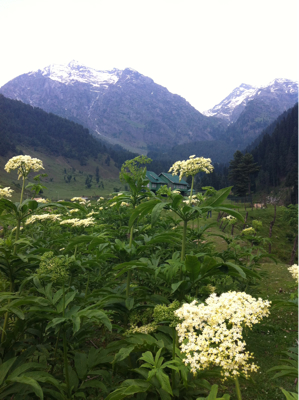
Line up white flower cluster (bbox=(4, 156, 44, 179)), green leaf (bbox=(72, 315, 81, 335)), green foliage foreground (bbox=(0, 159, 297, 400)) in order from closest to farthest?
green leaf (bbox=(72, 315, 81, 335)) → green foliage foreground (bbox=(0, 159, 297, 400)) → white flower cluster (bbox=(4, 156, 44, 179))

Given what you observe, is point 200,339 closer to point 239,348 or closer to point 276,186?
point 239,348

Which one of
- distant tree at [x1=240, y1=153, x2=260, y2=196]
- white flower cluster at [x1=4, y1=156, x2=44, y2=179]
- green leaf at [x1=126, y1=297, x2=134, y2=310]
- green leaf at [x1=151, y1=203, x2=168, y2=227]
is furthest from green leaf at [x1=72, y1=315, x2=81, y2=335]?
distant tree at [x1=240, y1=153, x2=260, y2=196]

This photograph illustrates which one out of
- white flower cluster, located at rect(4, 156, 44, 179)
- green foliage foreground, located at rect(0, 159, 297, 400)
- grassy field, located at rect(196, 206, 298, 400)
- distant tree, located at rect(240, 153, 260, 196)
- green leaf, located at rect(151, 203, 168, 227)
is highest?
distant tree, located at rect(240, 153, 260, 196)

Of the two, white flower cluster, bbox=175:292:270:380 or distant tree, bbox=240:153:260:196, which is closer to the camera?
white flower cluster, bbox=175:292:270:380

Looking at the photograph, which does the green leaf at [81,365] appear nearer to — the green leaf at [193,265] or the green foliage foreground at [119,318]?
the green foliage foreground at [119,318]

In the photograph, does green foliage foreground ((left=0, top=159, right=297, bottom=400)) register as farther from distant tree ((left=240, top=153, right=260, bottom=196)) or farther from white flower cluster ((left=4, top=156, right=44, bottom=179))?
distant tree ((left=240, top=153, right=260, bottom=196))

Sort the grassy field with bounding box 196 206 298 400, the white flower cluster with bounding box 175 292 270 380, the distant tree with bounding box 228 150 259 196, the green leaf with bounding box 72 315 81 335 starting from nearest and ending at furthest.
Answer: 1. the white flower cluster with bounding box 175 292 270 380
2. the green leaf with bounding box 72 315 81 335
3. the grassy field with bounding box 196 206 298 400
4. the distant tree with bounding box 228 150 259 196

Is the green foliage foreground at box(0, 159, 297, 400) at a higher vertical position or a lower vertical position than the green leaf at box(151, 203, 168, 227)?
lower

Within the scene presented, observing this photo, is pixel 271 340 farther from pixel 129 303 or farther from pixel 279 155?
pixel 279 155

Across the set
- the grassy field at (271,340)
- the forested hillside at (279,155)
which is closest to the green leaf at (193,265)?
the grassy field at (271,340)

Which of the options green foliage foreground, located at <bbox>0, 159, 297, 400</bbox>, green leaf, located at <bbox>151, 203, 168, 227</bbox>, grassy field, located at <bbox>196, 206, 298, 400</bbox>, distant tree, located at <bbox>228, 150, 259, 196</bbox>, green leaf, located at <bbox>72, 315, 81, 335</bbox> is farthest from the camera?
distant tree, located at <bbox>228, 150, 259, 196</bbox>

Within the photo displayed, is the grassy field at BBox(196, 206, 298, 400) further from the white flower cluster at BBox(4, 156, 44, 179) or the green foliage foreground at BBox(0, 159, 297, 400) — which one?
the white flower cluster at BBox(4, 156, 44, 179)

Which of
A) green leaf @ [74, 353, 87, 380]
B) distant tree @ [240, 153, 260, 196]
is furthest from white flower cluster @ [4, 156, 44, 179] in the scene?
distant tree @ [240, 153, 260, 196]

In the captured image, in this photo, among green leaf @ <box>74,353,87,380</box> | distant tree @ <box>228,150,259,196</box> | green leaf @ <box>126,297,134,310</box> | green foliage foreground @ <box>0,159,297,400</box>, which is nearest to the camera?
green foliage foreground @ <box>0,159,297,400</box>
